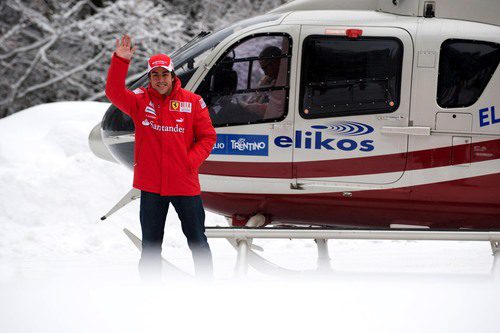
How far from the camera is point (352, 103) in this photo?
599 cm

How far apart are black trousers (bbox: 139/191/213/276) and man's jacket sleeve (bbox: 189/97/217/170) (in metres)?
0.27

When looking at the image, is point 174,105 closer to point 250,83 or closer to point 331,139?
point 250,83

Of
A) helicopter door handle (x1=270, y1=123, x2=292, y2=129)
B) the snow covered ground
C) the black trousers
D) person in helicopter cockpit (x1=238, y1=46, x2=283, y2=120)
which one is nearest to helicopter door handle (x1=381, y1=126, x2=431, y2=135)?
helicopter door handle (x1=270, y1=123, x2=292, y2=129)

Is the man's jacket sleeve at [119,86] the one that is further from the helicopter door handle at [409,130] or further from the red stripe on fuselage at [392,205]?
the helicopter door handle at [409,130]

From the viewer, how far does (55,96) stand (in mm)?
18062

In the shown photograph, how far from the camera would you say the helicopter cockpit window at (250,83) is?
610cm

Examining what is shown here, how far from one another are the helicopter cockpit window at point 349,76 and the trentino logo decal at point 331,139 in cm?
9

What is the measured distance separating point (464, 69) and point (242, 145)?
5.47 ft

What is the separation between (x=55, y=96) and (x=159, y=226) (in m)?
13.1

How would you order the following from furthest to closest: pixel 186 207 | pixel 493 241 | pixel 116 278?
pixel 116 278, pixel 493 241, pixel 186 207

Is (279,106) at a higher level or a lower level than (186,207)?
higher

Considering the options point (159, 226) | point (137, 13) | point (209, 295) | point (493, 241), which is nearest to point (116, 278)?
point (159, 226)

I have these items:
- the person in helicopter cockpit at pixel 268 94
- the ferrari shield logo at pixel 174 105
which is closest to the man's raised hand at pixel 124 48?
the ferrari shield logo at pixel 174 105

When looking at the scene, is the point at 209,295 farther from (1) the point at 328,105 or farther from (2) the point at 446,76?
(2) the point at 446,76
